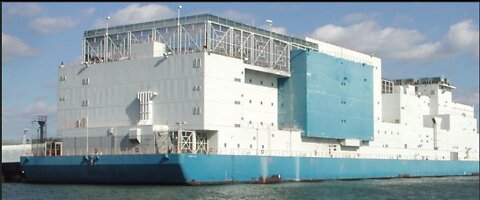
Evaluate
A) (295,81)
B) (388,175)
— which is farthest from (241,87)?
(388,175)

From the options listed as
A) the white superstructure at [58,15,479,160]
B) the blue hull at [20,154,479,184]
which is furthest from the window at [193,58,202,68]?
the blue hull at [20,154,479,184]

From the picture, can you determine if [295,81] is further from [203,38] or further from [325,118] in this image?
[203,38]

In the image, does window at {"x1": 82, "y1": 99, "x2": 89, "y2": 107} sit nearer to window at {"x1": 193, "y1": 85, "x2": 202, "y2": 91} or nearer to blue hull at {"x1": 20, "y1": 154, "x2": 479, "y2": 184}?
blue hull at {"x1": 20, "y1": 154, "x2": 479, "y2": 184}

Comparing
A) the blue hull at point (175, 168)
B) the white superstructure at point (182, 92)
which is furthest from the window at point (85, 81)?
the blue hull at point (175, 168)

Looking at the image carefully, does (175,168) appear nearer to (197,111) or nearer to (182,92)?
(197,111)

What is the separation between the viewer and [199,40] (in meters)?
40.2

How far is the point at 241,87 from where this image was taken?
4125cm

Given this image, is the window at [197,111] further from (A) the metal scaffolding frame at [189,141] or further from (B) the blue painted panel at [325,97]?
(B) the blue painted panel at [325,97]

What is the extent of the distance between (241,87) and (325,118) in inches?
357

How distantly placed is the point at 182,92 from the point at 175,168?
548 cm

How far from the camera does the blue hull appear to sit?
119 ft

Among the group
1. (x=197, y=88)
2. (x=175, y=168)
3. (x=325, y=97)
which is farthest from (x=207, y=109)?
(x=325, y=97)

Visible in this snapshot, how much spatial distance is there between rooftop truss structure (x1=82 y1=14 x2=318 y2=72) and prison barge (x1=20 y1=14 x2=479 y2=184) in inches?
2.8

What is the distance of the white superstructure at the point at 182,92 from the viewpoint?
128 feet
